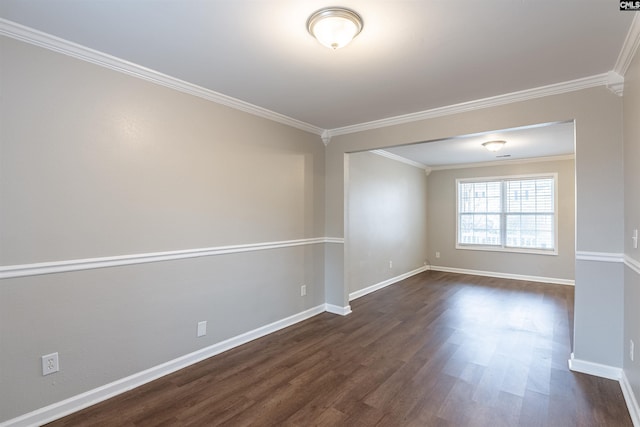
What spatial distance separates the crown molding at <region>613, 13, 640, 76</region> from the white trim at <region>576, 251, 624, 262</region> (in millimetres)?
1415

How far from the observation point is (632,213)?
2.14m

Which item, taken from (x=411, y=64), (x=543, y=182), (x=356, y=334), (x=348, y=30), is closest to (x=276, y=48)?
(x=348, y=30)

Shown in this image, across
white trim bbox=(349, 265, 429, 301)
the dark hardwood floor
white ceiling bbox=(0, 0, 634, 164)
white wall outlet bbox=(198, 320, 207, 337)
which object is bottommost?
the dark hardwood floor

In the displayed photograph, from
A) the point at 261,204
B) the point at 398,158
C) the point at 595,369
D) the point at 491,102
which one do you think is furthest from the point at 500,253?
the point at 261,204

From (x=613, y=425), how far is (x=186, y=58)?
3.84m

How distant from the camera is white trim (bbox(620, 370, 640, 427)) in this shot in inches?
76.9

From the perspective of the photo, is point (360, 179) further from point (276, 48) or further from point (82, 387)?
point (82, 387)

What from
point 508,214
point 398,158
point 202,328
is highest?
point 398,158

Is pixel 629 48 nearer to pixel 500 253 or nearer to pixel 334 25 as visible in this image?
pixel 334 25

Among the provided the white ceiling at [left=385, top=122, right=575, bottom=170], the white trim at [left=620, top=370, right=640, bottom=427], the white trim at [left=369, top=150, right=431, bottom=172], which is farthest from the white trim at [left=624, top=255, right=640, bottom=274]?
the white trim at [left=369, top=150, right=431, bottom=172]

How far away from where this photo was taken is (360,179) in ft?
16.8

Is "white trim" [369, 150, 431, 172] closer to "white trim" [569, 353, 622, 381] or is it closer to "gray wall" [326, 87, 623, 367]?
"gray wall" [326, 87, 623, 367]

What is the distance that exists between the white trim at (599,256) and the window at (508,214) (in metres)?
4.08

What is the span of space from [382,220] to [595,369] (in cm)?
354
